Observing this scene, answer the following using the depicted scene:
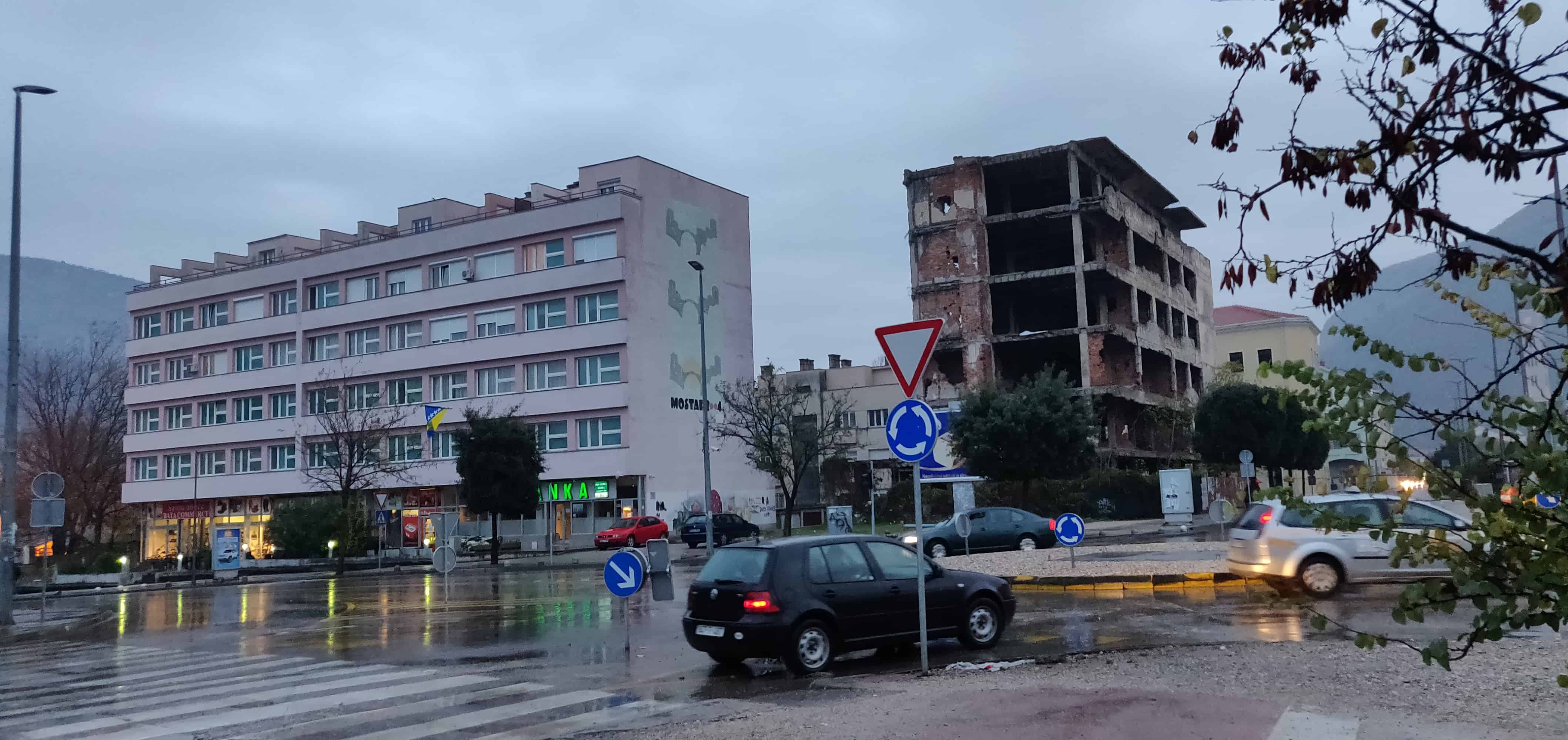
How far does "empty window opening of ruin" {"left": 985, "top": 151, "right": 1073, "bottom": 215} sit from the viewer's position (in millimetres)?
61438

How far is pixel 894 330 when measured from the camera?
35.3 feet

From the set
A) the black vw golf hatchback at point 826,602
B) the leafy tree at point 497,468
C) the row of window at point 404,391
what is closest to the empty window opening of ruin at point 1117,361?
the row of window at point 404,391

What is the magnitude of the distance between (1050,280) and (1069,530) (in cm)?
4046

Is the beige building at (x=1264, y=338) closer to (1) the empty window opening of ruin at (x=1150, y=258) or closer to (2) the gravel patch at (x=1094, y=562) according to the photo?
(1) the empty window opening of ruin at (x=1150, y=258)

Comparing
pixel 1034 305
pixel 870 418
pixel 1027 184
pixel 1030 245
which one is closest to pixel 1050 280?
pixel 1030 245

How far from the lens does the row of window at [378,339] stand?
59.9m

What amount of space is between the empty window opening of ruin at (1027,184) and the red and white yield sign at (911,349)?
169 feet

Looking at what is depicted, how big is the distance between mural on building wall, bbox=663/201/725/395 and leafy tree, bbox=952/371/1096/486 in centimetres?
1997

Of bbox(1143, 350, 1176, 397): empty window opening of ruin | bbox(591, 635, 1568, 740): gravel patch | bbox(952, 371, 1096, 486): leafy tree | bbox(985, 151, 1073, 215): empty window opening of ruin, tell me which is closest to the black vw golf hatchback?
bbox(591, 635, 1568, 740): gravel patch

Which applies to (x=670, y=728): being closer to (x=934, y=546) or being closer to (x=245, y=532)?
(x=934, y=546)

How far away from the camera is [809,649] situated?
11484mm

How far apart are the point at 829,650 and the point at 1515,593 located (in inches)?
327

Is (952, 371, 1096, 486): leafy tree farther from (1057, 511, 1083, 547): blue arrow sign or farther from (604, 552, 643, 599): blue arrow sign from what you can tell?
(604, 552, 643, 599): blue arrow sign

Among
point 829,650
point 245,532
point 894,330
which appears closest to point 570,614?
point 829,650
